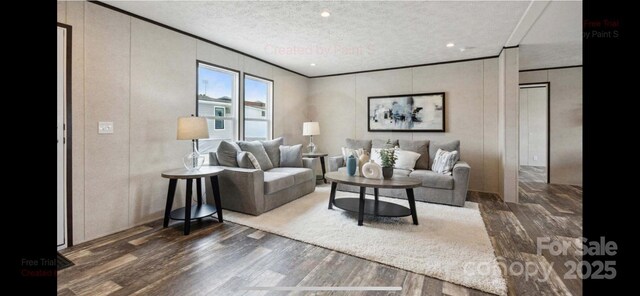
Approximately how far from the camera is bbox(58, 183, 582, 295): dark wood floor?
185 cm

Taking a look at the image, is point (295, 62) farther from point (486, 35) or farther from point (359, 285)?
point (359, 285)

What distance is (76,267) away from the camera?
2.12 meters

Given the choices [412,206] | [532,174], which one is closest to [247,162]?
[412,206]

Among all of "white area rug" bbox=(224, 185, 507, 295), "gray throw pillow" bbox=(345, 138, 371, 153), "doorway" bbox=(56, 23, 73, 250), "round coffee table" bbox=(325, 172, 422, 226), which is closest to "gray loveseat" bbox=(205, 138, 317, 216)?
"white area rug" bbox=(224, 185, 507, 295)

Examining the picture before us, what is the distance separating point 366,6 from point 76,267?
133 inches

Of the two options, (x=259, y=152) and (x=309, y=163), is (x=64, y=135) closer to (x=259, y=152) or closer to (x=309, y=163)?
(x=259, y=152)

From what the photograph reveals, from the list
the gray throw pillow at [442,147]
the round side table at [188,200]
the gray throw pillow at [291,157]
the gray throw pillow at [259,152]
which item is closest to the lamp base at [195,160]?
the round side table at [188,200]

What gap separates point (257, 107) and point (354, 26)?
236 centimetres

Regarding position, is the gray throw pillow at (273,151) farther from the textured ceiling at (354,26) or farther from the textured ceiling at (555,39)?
the textured ceiling at (555,39)

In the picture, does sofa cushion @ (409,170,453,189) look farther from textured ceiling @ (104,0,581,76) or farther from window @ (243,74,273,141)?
window @ (243,74,273,141)
